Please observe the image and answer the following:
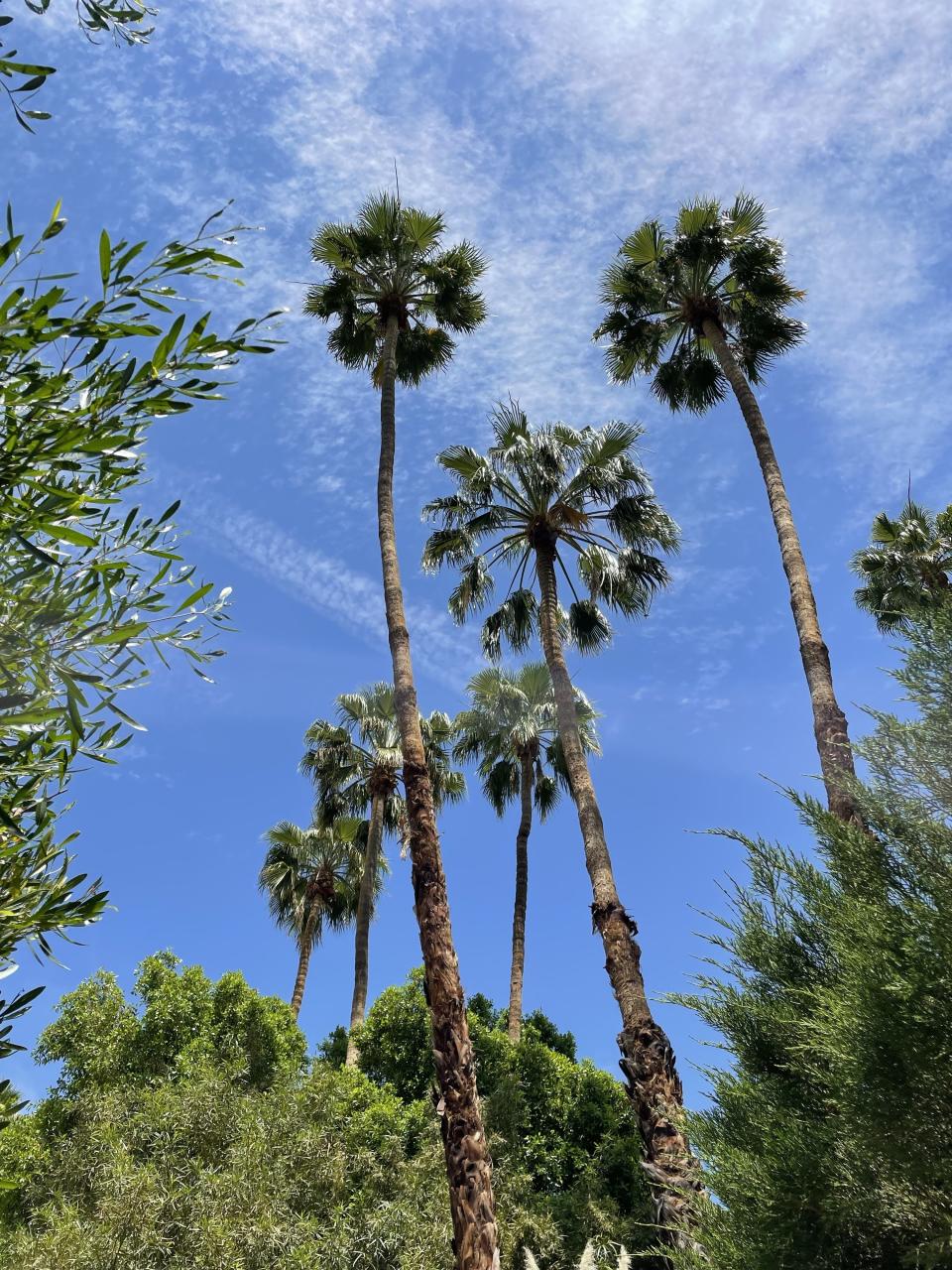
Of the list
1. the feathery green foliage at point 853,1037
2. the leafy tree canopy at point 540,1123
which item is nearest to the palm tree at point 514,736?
the leafy tree canopy at point 540,1123

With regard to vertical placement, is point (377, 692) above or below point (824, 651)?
above

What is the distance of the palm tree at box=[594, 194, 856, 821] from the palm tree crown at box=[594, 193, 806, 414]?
0.05 feet

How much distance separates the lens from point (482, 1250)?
8305mm

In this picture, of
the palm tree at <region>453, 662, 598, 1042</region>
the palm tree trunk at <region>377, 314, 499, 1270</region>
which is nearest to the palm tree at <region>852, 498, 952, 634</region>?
the palm tree at <region>453, 662, 598, 1042</region>

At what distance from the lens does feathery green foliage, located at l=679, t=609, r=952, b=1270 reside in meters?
4.14

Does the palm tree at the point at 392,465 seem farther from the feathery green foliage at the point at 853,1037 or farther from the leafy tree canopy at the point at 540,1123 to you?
the leafy tree canopy at the point at 540,1123

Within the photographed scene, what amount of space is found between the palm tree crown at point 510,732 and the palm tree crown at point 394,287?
31.6 feet

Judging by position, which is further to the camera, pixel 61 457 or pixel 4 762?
pixel 4 762

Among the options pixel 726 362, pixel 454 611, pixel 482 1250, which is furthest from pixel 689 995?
pixel 454 611

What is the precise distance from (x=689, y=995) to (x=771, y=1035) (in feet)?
1.79

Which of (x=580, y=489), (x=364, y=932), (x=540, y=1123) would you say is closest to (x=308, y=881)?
(x=364, y=932)

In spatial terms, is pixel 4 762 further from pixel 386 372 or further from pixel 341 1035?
pixel 341 1035

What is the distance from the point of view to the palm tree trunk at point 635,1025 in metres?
9.50

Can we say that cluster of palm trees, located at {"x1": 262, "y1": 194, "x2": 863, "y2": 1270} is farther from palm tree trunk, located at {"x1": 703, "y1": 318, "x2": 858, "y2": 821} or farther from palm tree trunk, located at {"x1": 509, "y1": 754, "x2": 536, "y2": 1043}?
palm tree trunk, located at {"x1": 509, "y1": 754, "x2": 536, "y2": 1043}
